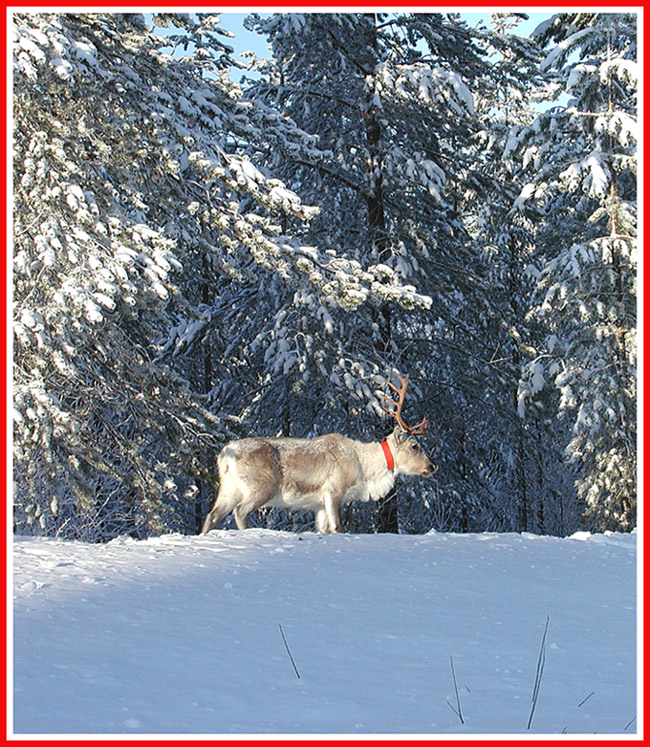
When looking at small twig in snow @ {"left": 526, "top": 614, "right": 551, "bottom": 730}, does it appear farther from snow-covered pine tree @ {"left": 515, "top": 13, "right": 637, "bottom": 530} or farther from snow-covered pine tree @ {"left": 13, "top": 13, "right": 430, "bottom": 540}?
snow-covered pine tree @ {"left": 515, "top": 13, "right": 637, "bottom": 530}

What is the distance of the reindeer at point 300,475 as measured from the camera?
9.40m

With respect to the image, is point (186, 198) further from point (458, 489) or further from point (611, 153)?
point (458, 489)

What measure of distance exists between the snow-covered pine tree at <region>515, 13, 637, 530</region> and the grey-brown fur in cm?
550

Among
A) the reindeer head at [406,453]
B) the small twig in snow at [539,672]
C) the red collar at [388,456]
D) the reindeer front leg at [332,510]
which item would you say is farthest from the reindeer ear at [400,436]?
the small twig in snow at [539,672]

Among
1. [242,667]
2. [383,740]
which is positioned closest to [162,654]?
[242,667]

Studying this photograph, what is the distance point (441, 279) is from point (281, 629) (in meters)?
11.5

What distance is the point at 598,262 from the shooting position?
14508 mm

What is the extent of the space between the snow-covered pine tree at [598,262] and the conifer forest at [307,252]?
0.05 meters

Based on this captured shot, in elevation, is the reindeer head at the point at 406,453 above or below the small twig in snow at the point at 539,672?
above

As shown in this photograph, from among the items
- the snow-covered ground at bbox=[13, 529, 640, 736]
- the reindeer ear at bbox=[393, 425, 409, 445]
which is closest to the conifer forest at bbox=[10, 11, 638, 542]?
the reindeer ear at bbox=[393, 425, 409, 445]

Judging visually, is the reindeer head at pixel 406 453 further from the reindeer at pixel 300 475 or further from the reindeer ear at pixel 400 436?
the reindeer at pixel 300 475

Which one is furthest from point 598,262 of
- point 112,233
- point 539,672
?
point 539,672

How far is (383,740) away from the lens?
3.54 m

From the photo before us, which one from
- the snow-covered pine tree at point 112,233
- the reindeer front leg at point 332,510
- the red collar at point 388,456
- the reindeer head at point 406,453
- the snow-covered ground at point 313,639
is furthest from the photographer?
the reindeer head at point 406,453
